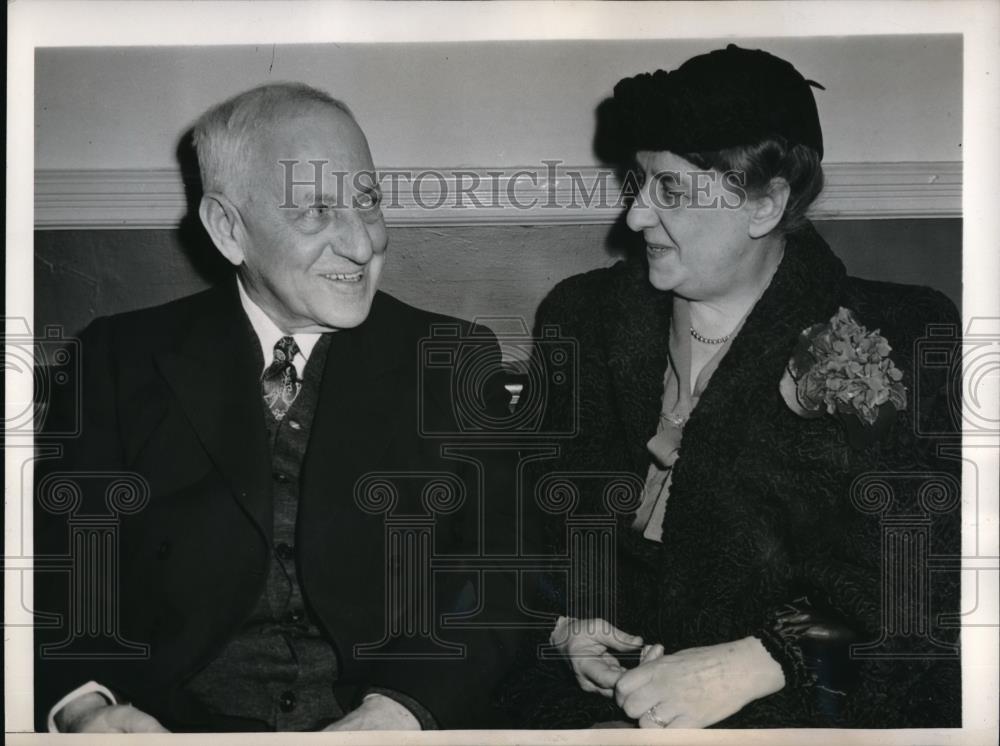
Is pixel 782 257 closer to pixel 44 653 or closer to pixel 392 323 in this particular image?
pixel 392 323

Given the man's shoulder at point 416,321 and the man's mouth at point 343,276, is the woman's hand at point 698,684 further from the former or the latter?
the man's mouth at point 343,276

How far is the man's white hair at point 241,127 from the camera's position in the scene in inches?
87.0

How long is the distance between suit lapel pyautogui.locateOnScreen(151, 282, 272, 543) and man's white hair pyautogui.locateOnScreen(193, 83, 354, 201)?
201mm

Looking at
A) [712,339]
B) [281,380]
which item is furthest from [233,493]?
[712,339]

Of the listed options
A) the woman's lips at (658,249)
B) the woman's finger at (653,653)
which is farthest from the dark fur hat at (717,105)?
the woman's finger at (653,653)

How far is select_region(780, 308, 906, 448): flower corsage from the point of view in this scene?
2.19 metres

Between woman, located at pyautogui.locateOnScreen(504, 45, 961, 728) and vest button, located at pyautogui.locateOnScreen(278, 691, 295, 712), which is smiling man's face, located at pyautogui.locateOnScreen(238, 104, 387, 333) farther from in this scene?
vest button, located at pyautogui.locateOnScreen(278, 691, 295, 712)

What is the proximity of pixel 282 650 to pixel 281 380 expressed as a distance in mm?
515

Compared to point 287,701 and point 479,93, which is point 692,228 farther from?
point 287,701

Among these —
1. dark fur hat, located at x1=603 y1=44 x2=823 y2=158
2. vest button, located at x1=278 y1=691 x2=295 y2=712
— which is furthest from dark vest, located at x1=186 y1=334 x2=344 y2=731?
dark fur hat, located at x1=603 y1=44 x2=823 y2=158

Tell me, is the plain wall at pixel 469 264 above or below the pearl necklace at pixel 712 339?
above

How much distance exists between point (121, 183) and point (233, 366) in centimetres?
42

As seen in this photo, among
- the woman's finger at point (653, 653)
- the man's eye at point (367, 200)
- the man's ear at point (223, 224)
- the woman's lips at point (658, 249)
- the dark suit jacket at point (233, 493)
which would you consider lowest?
the woman's finger at point (653, 653)

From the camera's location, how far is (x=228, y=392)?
2221 millimetres
